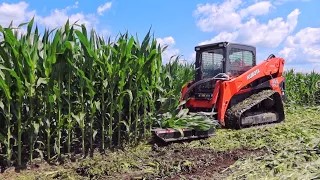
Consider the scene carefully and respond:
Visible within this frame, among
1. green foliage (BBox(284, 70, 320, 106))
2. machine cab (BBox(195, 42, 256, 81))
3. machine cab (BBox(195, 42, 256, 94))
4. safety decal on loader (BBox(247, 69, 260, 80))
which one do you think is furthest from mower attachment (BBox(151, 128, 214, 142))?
green foliage (BBox(284, 70, 320, 106))

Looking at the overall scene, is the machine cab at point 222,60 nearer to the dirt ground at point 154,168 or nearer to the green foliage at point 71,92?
the green foliage at point 71,92

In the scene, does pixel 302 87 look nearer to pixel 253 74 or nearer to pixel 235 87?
pixel 253 74

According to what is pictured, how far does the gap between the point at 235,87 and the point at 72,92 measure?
3.76m

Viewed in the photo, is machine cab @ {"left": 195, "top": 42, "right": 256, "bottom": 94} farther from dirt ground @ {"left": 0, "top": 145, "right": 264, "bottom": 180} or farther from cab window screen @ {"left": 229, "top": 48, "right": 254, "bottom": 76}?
dirt ground @ {"left": 0, "top": 145, "right": 264, "bottom": 180}

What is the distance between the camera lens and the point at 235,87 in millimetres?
7402

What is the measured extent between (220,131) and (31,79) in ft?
13.4

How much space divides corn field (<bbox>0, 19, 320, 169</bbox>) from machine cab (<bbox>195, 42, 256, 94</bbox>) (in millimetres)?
2081

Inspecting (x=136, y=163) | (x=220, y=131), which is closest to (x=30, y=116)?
(x=136, y=163)

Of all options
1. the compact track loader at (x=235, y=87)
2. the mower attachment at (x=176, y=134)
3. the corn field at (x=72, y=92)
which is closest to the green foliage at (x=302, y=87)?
the compact track loader at (x=235, y=87)

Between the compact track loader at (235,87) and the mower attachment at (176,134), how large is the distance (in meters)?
0.25

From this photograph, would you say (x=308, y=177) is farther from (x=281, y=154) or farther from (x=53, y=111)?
(x=53, y=111)

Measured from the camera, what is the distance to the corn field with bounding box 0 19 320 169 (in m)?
4.29

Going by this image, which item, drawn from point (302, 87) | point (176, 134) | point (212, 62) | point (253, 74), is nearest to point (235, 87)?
point (253, 74)

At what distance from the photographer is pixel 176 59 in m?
6.56
